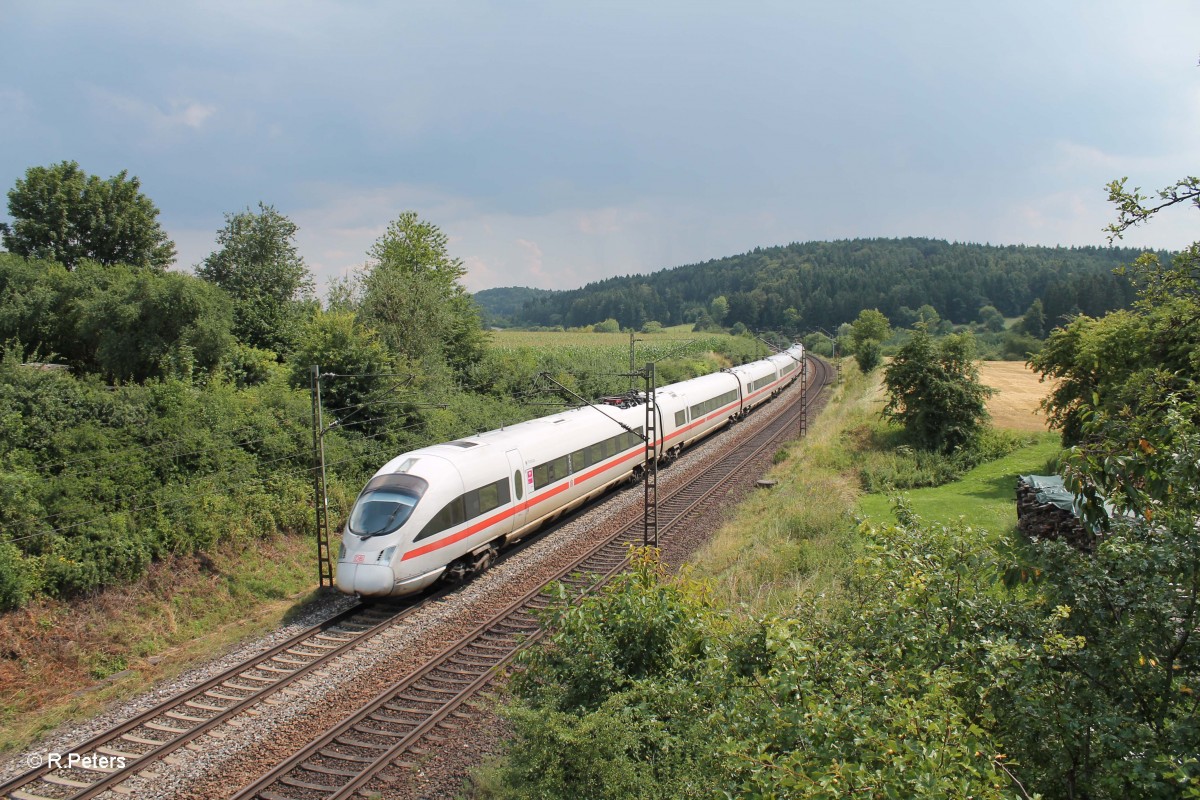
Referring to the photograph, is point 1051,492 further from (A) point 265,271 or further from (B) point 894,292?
(B) point 894,292

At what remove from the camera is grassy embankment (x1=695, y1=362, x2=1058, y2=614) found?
14.0 metres

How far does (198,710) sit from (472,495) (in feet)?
21.5

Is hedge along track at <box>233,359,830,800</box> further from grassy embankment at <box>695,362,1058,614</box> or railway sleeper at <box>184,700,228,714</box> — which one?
grassy embankment at <box>695,362,1058,614</box>

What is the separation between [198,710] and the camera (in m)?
10.8

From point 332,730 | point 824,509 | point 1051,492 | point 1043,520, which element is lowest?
point 332,730

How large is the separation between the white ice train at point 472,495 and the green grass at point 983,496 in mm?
7933

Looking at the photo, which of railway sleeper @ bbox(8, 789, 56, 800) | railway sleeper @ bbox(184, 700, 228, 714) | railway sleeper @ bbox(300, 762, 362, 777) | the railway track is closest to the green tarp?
the railway track

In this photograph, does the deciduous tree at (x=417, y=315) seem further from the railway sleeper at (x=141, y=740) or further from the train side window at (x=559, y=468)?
the railway sleeper at (x=141, y=740)

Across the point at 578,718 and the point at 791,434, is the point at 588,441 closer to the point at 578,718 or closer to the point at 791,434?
the point at 578,718

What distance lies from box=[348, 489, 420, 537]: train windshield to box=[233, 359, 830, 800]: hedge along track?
2776 mm

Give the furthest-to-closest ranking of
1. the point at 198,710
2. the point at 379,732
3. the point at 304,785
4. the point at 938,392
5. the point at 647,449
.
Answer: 1. the point at 938,392
2. the point at 647,449
3. the point at 198,710
4. the point at 379,732
5. the point at 304,785

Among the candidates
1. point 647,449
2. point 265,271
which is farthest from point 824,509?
point 265,271

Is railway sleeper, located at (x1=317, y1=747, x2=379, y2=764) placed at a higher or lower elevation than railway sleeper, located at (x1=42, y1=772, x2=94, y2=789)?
lower

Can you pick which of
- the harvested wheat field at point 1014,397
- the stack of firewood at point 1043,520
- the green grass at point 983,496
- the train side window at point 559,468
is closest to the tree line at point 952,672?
the stack of firewood at point 1043,520
